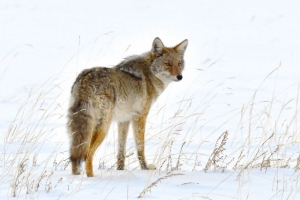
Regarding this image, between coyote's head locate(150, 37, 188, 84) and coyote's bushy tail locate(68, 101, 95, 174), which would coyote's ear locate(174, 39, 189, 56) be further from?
coyote's bushy tail locate(68, 101, 95, 174)

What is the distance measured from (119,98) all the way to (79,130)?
92 cm

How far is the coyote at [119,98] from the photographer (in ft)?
18.0

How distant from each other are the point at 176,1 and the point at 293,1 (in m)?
5.02

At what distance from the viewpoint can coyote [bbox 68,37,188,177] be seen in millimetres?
5500

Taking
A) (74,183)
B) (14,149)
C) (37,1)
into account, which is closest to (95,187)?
(74,183)

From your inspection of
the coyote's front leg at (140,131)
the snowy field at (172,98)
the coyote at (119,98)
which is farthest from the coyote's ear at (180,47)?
the coyote's front leg at (140,131)

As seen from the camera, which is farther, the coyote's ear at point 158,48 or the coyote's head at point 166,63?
the coyote's ear at point 158,48

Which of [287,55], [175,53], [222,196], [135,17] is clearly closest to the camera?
[222,196]

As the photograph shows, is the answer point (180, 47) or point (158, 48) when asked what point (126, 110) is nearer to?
point (158, 48)

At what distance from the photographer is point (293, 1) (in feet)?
78.7

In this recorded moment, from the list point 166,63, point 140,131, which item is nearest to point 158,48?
point 166,63

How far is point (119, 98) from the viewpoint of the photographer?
625 centimetres

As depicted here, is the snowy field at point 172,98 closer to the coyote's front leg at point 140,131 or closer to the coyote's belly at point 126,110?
the coyote's front leg at point 140,131

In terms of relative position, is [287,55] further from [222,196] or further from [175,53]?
[222,196]
